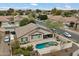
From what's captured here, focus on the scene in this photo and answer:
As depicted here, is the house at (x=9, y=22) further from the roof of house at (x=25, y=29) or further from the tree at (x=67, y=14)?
the tree at (x=67, y=14)

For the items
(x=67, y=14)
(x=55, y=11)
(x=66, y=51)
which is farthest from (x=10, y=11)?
(x=66, y=51)

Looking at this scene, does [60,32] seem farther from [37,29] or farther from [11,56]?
[11,56]

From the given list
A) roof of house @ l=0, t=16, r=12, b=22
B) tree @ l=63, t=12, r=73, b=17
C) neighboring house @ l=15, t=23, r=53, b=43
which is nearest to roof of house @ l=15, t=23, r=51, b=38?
neighboring house @ l=15, t=23, r=53, b=43

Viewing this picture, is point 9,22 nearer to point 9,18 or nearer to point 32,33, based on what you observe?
point 9,18

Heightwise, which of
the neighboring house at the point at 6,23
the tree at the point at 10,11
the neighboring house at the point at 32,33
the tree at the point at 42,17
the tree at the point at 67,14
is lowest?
the neighboring house at the point at 32,33

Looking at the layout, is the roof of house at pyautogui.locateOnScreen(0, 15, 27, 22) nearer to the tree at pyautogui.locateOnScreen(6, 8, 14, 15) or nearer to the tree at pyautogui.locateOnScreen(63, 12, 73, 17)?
the tree at pyautogui.locateOnScreen(6, 8, 14, 15)

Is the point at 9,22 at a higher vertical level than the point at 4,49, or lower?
higher

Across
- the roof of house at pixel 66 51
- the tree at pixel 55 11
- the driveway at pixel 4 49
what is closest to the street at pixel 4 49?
the driveway at pixel 4 49

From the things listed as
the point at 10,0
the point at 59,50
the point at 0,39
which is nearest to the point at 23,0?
the point at 10,0
